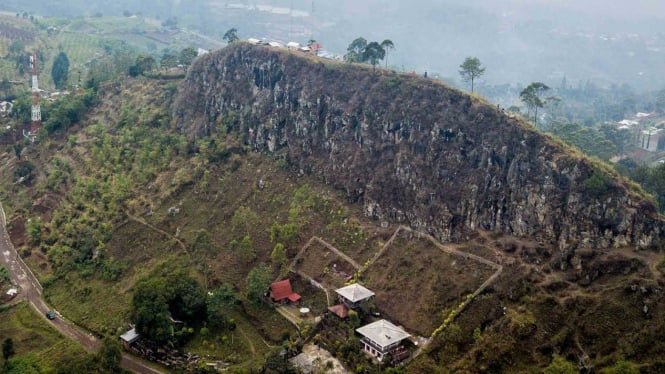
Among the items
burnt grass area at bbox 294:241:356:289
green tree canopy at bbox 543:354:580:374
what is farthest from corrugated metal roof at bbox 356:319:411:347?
green tree canopy at bbox 543:354:580:374

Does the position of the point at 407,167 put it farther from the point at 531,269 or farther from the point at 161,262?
the point at 161,262

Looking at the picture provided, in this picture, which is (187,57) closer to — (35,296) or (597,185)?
(35,296)

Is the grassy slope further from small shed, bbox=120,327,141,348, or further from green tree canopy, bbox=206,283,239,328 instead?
green tree canopy, bbox=206,283,239,328

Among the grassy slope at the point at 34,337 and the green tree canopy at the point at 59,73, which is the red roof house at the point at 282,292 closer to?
the grassy slope at the point at 34,337

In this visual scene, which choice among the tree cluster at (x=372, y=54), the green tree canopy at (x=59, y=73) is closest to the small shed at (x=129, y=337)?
the tree cluster at (x=372, y=54)

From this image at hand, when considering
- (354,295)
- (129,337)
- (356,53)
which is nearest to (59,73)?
(356,53)

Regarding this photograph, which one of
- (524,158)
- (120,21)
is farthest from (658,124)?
(120,21)
